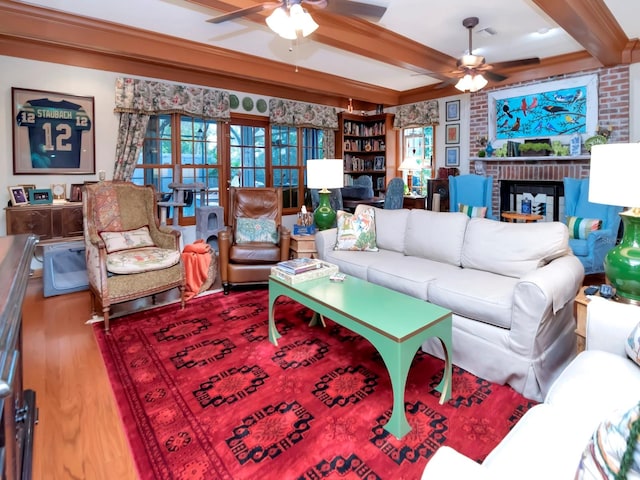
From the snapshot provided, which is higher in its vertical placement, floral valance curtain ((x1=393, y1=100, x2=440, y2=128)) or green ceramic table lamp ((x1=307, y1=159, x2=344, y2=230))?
floral valance curtain ((x1=393, y1=100, x2=440, y2=128))

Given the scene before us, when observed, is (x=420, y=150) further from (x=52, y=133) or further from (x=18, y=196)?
(x=18, y=196)

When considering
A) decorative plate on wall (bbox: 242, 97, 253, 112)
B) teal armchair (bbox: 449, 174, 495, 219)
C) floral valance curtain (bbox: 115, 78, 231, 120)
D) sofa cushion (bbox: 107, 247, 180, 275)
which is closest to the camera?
sofa cushion (bbox: 107, 247, 180, 275)

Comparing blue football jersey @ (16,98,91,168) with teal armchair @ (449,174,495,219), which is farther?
teal armchair @ (449,174,495,219)

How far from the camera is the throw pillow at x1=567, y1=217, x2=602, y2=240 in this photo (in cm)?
363

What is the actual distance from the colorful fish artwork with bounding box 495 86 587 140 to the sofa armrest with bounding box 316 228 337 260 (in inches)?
146

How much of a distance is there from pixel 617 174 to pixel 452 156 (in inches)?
194

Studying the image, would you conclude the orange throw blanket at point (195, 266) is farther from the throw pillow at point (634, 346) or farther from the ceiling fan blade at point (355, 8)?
the throw pillow at point (634, 346)

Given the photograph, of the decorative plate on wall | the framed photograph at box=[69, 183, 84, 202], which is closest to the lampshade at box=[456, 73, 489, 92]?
the decorative plate on wall

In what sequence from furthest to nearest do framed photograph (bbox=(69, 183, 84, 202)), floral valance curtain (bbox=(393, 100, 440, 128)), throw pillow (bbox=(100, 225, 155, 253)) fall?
floral valance curtain (bbox=(393, 100, 440, 128))
framed photograph (bbox=(69, 183, 84, 202))
throw pillow (bbox=(100, 225, 155, 253))

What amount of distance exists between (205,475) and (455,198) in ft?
16.1

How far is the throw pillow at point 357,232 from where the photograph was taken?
344 centimetres

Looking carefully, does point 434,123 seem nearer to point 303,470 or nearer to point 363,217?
A: point 363,217

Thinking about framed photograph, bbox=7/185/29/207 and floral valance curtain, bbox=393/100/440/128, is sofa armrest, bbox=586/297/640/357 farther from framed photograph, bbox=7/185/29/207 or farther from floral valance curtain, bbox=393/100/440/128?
floral valance curtain, bbox=393/100/440/128

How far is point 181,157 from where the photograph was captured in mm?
5430
